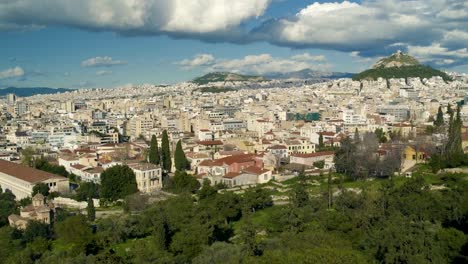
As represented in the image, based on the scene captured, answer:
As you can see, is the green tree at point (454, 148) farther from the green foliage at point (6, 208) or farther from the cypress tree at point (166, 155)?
the green foliage at point (6, 208)

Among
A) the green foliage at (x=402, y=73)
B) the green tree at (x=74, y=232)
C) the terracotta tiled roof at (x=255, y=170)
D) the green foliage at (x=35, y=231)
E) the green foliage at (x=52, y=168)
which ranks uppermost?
the green foliage at (x=402, y=73)

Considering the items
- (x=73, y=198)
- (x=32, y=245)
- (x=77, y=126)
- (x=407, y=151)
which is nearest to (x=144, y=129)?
(x=77, y=126)

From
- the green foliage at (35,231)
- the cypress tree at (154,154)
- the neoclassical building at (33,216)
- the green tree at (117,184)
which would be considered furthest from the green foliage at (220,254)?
the cypress tree at (154,154)

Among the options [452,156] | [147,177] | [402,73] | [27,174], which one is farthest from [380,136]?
[402,73]

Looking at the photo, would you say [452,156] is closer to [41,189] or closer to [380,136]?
[380,136]

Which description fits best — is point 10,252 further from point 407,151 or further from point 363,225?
point 407,151
